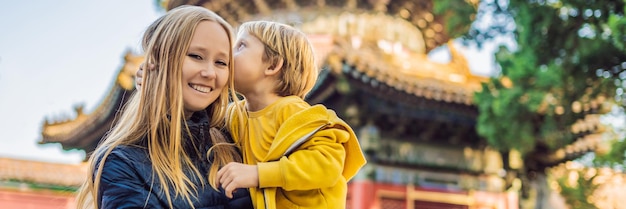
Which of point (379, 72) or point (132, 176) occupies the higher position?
point (379, 72)

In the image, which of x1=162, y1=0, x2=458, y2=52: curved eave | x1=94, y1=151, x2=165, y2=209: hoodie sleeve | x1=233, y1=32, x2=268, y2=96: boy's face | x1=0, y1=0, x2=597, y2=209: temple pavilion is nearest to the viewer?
x1=94, y1=151, x2=165, y2=209: hoodie sleeve

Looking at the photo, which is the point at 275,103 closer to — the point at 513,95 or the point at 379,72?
the point at 513,95

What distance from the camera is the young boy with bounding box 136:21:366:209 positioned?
1482 millimetres

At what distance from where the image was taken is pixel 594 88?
5.00 metres

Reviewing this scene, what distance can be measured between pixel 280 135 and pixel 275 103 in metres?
0.14

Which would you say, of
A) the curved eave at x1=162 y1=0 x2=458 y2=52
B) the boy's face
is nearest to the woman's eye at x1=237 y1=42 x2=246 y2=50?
the boy's face

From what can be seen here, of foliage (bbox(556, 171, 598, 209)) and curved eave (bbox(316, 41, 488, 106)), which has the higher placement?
curved eave (bbox(316, 41, 488, 106))

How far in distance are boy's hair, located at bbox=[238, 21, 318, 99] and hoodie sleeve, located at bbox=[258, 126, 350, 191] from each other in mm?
203

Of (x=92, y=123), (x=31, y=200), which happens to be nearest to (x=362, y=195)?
(x=92, y=123)

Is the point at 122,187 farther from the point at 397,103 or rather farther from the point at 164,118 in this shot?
the point at 397,103

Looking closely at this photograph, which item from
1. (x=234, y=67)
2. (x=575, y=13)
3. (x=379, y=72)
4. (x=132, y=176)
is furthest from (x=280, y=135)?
(x=379, y=72)

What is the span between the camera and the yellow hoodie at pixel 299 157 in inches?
58.4

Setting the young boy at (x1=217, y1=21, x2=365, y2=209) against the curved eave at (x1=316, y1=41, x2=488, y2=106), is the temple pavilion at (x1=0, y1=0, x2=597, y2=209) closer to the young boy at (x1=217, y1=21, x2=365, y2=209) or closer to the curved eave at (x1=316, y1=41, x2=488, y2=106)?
the curved eave at (x1=316, y1=41, x2=488, y2=106)

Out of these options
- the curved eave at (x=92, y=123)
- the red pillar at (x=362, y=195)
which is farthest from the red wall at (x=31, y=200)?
the red pillar at (x=362, y=195)
